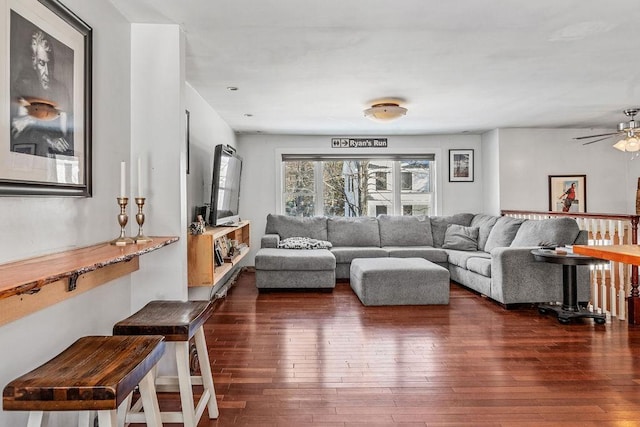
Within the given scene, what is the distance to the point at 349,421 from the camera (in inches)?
79.8

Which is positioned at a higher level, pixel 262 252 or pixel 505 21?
pixel 505 21

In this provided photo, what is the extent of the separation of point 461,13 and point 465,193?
184 inches

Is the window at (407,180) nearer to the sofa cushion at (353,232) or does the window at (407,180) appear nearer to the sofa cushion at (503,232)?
the sofa cushion at (353,232)

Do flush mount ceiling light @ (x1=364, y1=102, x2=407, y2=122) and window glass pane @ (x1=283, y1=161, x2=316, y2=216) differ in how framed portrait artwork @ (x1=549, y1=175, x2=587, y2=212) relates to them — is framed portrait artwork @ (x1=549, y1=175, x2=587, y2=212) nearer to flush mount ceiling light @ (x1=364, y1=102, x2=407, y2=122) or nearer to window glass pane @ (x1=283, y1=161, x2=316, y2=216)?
flush mount ceiling light @ (x1=364, y1=102, x2=407, y2=122)

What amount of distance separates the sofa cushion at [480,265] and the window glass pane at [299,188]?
2.70 meters

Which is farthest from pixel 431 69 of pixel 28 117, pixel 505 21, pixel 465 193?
pixel 465 193

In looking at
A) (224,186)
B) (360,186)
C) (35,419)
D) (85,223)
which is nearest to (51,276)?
(35,419)

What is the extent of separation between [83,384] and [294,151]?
5.57 metres

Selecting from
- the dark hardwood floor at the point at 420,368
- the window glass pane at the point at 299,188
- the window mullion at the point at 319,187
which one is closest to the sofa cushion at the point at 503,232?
the dark hardwood floor at the point at 420,368

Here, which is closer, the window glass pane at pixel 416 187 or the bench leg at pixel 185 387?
the bench leg at pixel 185 387

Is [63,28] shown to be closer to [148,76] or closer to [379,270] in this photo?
[148,76]

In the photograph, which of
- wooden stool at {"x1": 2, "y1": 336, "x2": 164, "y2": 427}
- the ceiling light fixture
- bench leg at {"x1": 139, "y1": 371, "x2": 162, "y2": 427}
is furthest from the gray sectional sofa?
wooden stool at {"x1": 2, "y1": 336, "x2": 164, "y2": 427}

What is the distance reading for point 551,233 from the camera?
4.19m

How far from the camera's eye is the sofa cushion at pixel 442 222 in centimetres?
620
